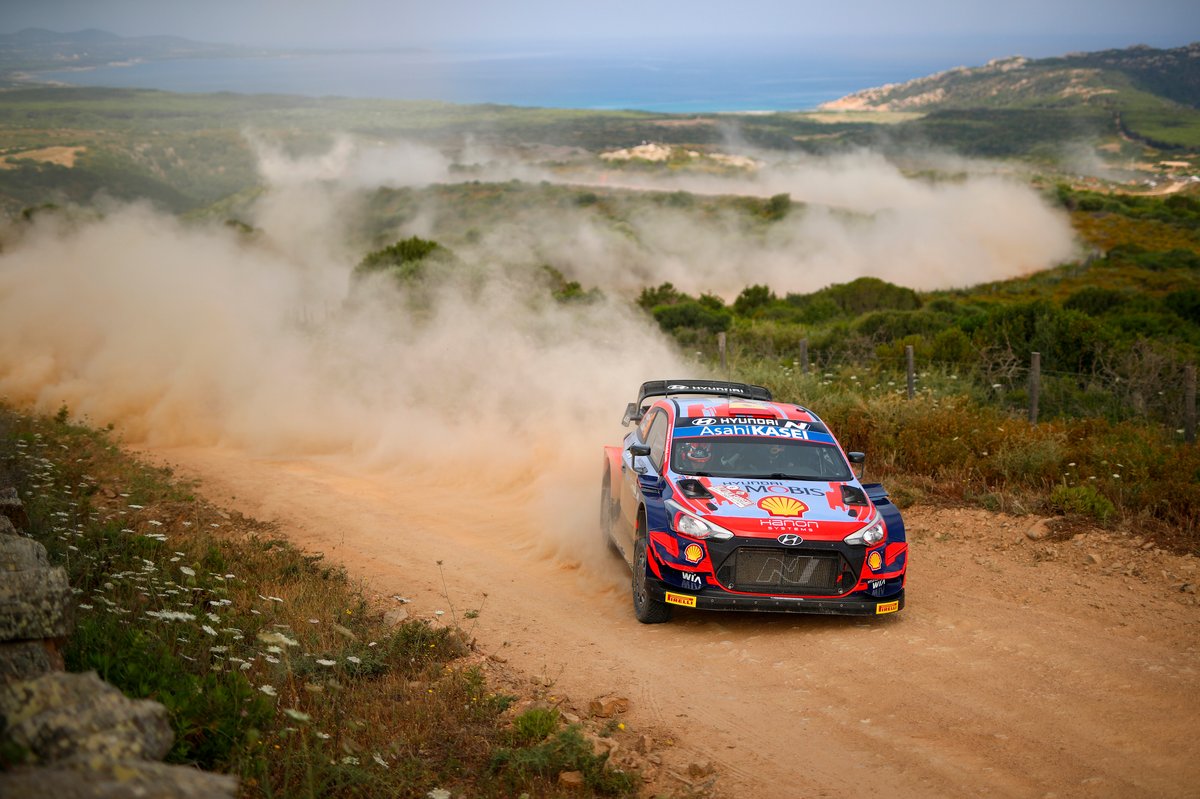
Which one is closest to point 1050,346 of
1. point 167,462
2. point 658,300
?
point 167,462

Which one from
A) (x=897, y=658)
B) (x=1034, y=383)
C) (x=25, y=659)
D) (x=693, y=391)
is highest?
(x=25, y=659)

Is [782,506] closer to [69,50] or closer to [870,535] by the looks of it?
[870,535]

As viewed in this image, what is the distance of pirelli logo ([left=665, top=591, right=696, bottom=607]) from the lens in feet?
28.0

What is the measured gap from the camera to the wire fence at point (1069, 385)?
15.5 meters

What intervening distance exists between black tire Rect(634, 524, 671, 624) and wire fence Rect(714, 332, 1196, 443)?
8011 millimetres

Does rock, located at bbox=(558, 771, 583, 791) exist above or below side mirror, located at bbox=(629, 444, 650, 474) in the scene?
below

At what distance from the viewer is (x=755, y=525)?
8664 millimetres

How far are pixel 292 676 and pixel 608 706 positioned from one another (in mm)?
1966

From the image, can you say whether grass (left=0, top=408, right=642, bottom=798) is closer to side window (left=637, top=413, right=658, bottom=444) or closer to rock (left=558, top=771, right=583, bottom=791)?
rock (left=558, top=771, right=583, bottom=791)

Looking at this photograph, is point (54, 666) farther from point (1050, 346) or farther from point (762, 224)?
point (762, 224)

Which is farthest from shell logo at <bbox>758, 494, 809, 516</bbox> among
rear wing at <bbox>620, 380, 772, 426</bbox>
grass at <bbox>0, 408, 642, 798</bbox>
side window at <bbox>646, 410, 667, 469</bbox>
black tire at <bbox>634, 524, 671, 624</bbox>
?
rear wing at <bbox>620, 380, 772, 426</bbox>

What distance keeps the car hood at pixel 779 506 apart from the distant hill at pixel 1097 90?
12176 cm

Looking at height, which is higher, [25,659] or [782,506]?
[25,659]

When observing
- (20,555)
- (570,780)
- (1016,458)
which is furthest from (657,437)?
(20,555)
